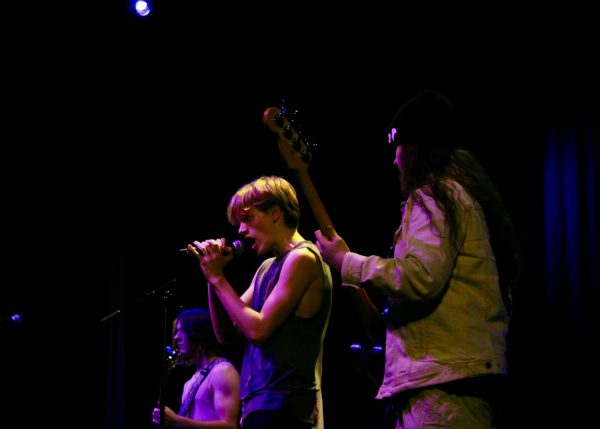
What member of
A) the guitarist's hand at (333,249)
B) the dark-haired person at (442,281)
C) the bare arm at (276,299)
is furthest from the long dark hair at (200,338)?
the dark-haired person at (442,281)

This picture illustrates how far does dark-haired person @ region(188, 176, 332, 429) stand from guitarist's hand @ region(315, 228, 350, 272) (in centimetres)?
49

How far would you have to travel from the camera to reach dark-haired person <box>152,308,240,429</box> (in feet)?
13.7

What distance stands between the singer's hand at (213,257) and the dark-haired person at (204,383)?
1290 mm

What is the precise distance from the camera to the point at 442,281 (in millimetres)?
2035

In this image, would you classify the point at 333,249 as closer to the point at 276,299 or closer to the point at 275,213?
the point at 276,299

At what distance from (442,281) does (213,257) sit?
1.22m

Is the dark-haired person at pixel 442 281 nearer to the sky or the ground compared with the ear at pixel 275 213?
nearer to the ground

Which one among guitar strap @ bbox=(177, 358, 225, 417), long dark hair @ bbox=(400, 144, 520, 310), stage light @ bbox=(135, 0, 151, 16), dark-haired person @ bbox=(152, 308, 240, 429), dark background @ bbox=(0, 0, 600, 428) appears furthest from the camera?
stage light @ bbox=(135, 0, 151, 16)

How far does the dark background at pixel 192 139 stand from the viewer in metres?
4.80

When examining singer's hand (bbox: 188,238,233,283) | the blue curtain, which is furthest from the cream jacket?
the blue curtain

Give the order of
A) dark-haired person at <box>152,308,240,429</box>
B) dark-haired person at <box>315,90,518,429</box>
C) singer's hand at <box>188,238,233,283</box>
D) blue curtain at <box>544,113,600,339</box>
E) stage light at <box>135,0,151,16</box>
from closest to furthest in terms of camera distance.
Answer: dark-haired person at <box>315,90,518,429</box> < singer's hand at <box>188,238,233,283</box> < dark-haired person at <box>152,308,240,429</box> < blue curtain at <box>544,113,600,339</box> < stage light at <box>135,0,151,16</box>

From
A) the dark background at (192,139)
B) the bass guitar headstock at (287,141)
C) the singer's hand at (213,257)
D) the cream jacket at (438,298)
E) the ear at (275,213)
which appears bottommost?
the cream jacket at (438,298)

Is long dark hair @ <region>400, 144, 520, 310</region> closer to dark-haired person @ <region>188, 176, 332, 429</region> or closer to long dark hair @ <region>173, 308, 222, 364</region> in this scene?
dark-haired person @ <region>188, 176, 332, 429</region>

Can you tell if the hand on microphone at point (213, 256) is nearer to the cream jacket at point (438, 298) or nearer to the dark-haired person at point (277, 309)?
the dark-haired person at point (277, 309)
